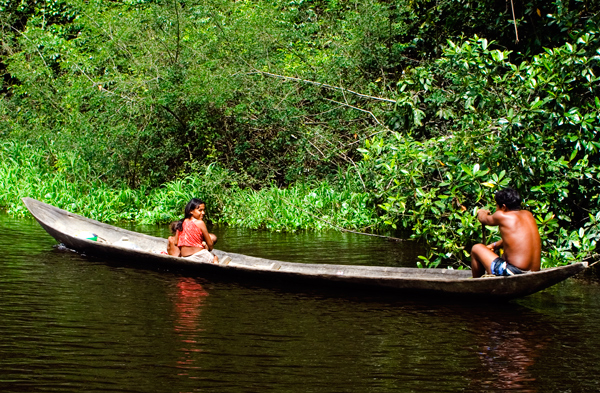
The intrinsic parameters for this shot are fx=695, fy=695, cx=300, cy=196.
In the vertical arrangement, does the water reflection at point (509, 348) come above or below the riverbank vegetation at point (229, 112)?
below

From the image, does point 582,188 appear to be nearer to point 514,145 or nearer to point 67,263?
point 514,145

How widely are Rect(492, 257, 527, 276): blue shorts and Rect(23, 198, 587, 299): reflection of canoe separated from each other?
114 millimetres

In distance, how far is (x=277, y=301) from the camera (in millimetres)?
6523

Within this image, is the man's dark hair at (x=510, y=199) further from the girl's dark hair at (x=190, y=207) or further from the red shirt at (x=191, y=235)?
the red shirt at (x=191, y=235)

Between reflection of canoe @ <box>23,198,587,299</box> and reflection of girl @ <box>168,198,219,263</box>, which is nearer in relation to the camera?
reflection of canoe @ <box>23,198,587,299</box>

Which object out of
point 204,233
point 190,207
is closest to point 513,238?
point 204,233

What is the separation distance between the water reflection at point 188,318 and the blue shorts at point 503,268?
262 centimetres

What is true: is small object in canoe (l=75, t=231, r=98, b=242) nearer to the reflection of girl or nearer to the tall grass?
the reflection of girl

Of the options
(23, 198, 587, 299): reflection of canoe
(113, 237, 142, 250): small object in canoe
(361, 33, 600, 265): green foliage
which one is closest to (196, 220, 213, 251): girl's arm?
(23, 198, 587, 299): reflection of canoe

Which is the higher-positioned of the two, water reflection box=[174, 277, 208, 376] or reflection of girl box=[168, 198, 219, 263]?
reflection of girl box=[168, 198, 219, 263]

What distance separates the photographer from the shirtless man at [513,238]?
5980mm

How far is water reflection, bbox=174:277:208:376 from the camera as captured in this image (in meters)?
4.65

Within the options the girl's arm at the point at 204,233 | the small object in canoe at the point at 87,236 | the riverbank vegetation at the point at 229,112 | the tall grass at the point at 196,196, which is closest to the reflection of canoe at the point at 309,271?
the small object in canoe at the point at 87,236

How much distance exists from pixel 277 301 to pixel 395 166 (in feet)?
6.48
